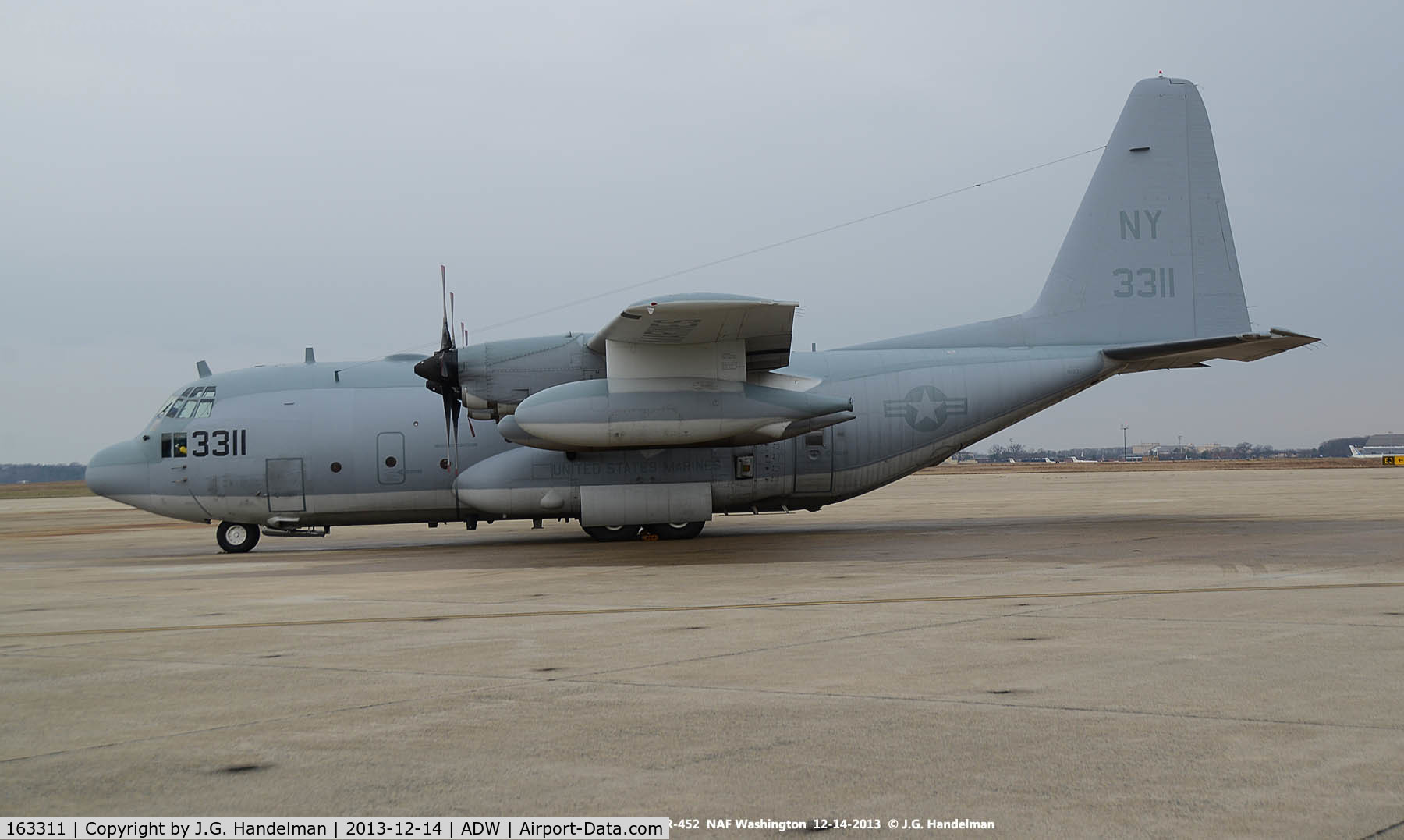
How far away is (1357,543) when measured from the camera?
16750mm

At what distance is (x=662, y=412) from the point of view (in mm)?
18703

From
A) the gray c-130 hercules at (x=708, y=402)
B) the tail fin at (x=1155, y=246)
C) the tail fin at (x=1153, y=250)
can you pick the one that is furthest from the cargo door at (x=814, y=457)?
the tail fin at (x=1155, y=246)

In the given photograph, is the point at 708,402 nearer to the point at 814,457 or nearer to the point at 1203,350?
the point at 814,457

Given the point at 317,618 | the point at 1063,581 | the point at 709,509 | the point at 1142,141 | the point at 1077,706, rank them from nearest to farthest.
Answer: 1. the point at 1077,706
2. the point at 317,618
3. the point at 1063,581
4. the point at 709,509
5. the point at 1142,141

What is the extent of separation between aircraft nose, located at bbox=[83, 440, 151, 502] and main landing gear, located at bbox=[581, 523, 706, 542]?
9310mm

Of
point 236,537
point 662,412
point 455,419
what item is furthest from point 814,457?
point 236,537

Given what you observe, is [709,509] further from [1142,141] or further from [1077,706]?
[1077,706]

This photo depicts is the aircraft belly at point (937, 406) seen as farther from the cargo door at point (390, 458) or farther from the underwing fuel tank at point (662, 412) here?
the cargo door at point (390, 458)

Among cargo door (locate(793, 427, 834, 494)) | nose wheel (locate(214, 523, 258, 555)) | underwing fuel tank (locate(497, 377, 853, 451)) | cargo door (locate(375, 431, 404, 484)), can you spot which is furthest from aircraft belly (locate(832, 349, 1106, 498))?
nose wheel (locate(214, 523, 258, 555))

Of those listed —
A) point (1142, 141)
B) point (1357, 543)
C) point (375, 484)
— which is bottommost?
point (1357, 543)

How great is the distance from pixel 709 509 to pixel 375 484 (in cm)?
678

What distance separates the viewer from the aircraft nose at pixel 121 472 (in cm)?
2159

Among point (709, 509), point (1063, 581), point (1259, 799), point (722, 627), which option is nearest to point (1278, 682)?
point (1259, 799)

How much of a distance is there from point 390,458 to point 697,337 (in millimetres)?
7144
